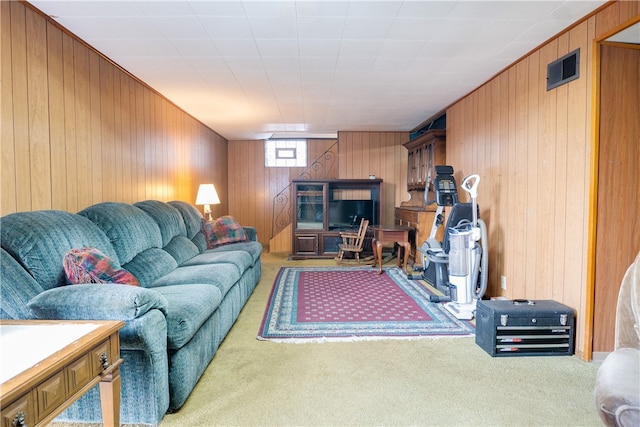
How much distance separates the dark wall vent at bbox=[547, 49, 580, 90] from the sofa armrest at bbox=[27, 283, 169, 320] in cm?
326

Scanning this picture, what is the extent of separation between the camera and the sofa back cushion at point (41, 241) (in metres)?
1.78

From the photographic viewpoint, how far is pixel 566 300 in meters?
2.60

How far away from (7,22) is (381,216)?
18.6 feet

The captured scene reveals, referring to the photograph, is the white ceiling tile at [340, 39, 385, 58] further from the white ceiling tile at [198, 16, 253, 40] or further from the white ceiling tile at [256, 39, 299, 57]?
the white ceiling tile at [198, 16, 253, 40]

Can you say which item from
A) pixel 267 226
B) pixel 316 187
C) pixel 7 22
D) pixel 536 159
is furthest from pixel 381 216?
pixel 7 22

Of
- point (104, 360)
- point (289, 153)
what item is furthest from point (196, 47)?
point (289, 153)

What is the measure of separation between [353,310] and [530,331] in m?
1.53

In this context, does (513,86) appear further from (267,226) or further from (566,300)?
(267,226)

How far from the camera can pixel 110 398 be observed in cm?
137

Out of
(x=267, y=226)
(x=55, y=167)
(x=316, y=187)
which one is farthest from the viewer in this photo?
(x=267, y=226)

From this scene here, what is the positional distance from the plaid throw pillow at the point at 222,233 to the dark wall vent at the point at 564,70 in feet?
12.5

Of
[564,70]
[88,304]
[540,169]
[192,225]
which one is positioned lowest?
[88,304]

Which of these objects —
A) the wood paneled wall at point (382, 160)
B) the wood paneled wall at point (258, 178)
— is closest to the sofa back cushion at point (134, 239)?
the wood paneled wall at point (382, 160)

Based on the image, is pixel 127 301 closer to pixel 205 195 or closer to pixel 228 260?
pixel 228 260
